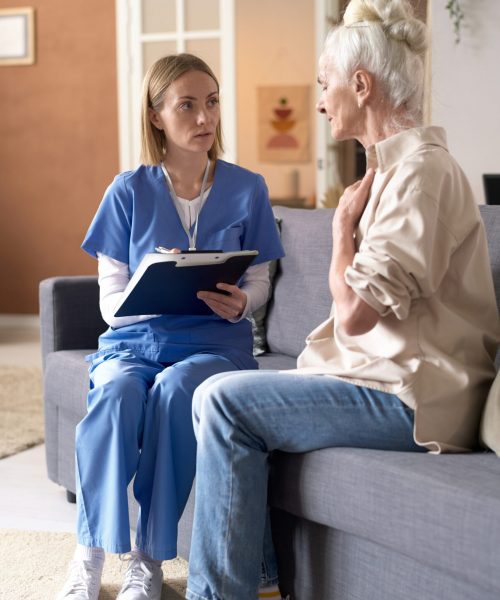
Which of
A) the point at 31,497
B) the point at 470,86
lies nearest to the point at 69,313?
the point at 31,497

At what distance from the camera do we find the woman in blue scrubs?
2.14 meters

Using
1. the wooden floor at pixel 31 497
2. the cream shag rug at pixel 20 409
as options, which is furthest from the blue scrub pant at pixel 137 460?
the cream shag rug at pixel 20 409

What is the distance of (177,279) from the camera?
218cm

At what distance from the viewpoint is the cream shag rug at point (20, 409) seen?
3750 millimetres

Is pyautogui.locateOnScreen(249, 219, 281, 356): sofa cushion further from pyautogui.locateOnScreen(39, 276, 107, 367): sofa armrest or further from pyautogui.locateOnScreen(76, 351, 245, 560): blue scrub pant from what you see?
A: pyautogui.locateOnScreen(76, 351, 245, 560): blue scrub pant

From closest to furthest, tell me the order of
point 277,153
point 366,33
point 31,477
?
point 366,33
point 31,477
point 277,153

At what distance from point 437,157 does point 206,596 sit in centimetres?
93

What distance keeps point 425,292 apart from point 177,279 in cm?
65

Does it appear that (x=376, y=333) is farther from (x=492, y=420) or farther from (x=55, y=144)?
(x=55, y=144)

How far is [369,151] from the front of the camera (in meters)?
1.93

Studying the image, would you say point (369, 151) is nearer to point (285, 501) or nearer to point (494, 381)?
point (494, 381)

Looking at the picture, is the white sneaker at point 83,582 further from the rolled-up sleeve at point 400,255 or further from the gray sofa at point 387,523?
the rolled-up sleeve at point 400,255

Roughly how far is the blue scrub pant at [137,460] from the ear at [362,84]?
0.74 metres

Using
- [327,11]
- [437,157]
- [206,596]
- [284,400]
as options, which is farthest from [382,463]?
[327,11]
